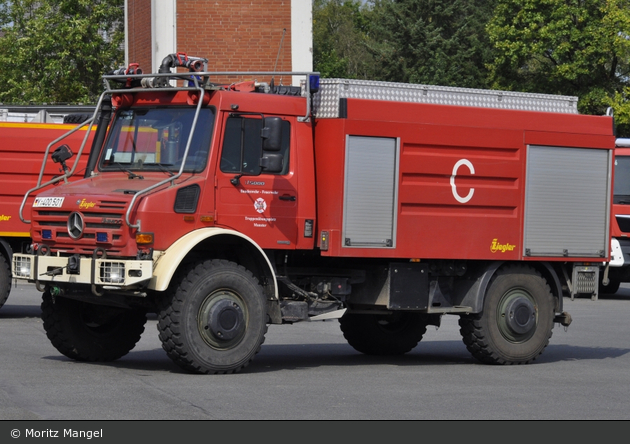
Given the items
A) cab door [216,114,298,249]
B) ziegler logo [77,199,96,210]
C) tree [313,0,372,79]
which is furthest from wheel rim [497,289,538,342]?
tree [313,0,372,79]

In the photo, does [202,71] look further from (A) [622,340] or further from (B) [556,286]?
(A) [622,340]

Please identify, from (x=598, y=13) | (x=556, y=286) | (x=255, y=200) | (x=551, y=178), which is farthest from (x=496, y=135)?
(x=598, y=13)

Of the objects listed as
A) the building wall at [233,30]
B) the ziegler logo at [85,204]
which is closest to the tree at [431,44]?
the building wall at [233,30]

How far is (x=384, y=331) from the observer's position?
13.6 m

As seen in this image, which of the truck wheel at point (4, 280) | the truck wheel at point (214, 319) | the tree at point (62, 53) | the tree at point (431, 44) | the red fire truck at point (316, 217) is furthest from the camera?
the tree at point (431, 44)

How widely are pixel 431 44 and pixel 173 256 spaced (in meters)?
48.5

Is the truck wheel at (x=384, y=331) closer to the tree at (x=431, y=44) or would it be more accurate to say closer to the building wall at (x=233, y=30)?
the building wall at (x=233, y=30)

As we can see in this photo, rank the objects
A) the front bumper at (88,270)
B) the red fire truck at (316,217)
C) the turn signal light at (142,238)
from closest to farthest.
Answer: the front bumper at (88,270), the turn signal light at (142,238), the red fire truck at (316,217)

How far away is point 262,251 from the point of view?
36.1 ft

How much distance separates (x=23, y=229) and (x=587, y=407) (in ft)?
35.7

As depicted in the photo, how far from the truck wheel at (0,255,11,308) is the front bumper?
6424 mm

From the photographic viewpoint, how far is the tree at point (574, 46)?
138 feet

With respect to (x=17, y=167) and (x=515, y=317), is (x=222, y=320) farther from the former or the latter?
(x=17, y=167)

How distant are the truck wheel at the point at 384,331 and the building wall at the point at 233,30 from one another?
1793 cm
